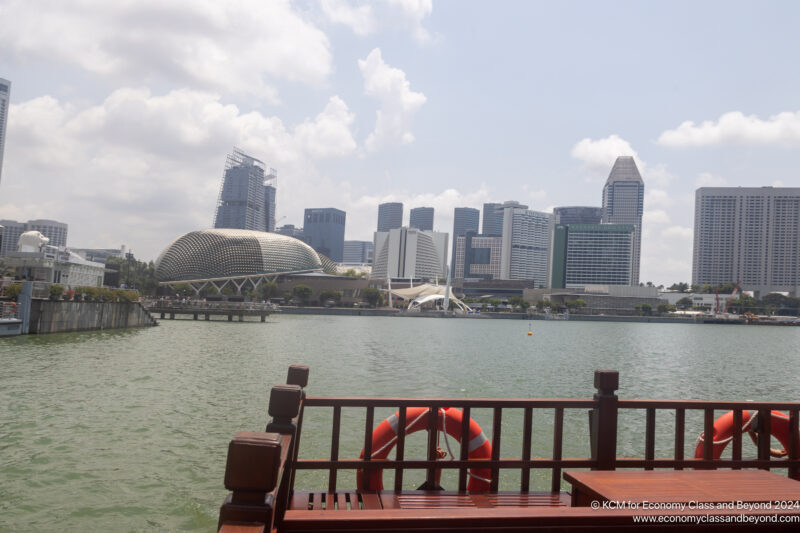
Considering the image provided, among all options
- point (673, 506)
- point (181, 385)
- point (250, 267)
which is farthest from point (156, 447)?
point (250, 267)

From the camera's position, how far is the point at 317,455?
519 inches

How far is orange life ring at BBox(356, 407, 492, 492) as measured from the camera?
6445 mm

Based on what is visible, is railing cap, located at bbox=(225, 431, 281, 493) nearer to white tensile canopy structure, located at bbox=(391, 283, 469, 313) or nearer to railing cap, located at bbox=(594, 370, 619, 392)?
railing cap, located at bbox=(594, 370, 619, 392)

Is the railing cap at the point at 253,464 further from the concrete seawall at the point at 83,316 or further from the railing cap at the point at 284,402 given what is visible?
the concrete seawall at the point at 83,316

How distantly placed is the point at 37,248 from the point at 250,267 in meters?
89.8

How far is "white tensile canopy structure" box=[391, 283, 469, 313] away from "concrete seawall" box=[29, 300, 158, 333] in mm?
111209

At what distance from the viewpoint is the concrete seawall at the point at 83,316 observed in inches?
1715

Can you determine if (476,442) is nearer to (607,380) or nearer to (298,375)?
(607,380)

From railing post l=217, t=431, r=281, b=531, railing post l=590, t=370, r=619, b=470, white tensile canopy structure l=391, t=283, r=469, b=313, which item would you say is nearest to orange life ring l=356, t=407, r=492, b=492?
railing post l=590, t=370, r=619, b=470

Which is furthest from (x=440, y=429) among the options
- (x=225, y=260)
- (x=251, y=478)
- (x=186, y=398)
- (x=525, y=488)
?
(x=225, y=260)

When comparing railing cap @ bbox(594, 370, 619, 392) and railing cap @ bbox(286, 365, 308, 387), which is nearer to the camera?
railing cap @ bbox(286, 365, 308, 387)

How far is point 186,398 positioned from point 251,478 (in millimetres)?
18816

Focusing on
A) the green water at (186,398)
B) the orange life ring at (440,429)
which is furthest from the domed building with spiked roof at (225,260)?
the orange life ring at (440,429)

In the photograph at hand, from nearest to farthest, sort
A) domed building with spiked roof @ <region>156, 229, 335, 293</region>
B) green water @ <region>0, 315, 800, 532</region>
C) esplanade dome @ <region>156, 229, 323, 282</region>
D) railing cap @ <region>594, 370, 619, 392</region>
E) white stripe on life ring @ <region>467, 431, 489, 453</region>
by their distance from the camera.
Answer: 1. railing cap @ <region>594, 370, 619, 392</region>
2. white stripe on life ring @ <region>467, 431, 489, 453</region>
3. green water @ <region>0, 315, 800, 532</region>
4. domed building with spiked roof @ <region>156, 229, 335, 293</region>
5. esplanade dome @ <region>156, 229, 323, 282</region>
